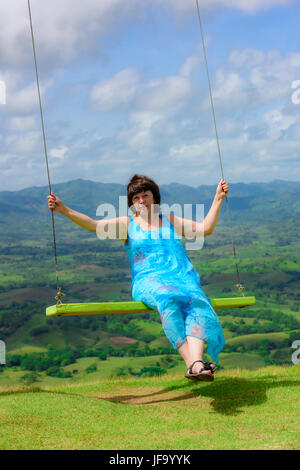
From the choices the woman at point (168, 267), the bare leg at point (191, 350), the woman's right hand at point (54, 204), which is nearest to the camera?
the bare leg at point (191, 350)

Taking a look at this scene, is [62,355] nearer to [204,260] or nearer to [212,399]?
[212,399]

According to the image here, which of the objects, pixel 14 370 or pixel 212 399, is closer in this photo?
pixel 212 399

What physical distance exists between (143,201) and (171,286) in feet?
3.86

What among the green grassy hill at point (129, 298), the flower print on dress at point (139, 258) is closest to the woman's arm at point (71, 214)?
the flower print on dress at point (139, 258)

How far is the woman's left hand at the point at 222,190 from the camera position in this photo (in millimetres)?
5773

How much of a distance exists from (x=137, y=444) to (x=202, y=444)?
0.52 metres

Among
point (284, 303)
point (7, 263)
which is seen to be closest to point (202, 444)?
point (284, 303)

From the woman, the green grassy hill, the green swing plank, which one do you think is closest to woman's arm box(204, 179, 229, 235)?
the woman

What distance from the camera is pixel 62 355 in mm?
55312

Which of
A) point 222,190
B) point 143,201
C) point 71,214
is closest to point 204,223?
point 222,190
